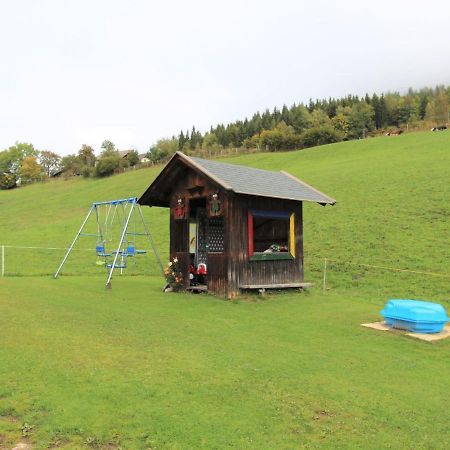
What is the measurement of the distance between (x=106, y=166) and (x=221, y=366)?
6864 centimetres

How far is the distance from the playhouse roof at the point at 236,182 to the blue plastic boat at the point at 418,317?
5.38 metres

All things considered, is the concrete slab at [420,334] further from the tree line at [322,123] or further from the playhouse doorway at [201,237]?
the tree line at [322,123]

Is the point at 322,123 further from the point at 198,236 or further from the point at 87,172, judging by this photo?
the point at 198,236

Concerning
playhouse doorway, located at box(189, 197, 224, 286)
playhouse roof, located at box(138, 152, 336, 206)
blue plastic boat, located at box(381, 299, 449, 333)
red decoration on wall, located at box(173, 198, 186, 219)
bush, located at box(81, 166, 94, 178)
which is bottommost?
blue plastic boat, located at box(381, 299, 449, 333)

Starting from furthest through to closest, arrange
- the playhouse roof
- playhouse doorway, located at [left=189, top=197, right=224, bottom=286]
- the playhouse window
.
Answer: playhouse doorway, located at [left=189, top=197, right=224, bottom=286]
the playhouse window
the playhouse roof

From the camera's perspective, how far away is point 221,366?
6.98 meters

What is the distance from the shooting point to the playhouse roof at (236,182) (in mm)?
14159

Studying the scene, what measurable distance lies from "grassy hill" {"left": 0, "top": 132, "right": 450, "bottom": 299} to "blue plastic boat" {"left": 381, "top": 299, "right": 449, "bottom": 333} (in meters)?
5.76

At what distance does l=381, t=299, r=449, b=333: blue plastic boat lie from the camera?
9.80m

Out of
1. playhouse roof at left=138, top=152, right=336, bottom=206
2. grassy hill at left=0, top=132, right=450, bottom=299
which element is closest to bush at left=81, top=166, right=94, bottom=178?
grassy hill at left=0, top=132, right=450, bottom=299

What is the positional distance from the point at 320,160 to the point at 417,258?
108 feet

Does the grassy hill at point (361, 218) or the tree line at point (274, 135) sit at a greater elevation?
the tree line at point (274, 135)

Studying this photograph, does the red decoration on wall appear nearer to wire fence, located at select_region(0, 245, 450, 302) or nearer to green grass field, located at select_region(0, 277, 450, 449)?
wire fence, located at select_region(0, 245, 450, 302)

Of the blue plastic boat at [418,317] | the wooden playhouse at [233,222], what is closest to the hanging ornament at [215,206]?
the wooden playhouse at [233,222]
